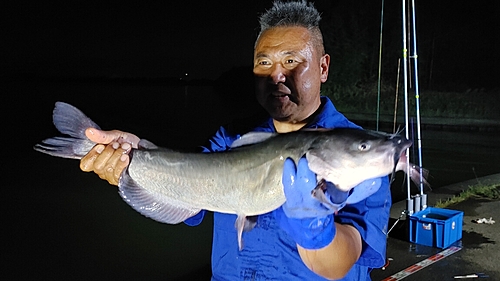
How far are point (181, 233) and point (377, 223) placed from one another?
25.5 feet

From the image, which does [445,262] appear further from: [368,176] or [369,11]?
[369,11]

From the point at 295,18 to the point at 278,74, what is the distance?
12.4 inches

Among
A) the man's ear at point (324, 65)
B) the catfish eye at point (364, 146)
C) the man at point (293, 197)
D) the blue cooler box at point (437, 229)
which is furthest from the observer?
the blue cooler box at point (437, 229)

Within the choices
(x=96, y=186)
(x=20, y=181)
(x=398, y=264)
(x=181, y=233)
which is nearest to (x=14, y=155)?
(x=20, y=181)

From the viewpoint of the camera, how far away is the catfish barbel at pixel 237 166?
5.93ft

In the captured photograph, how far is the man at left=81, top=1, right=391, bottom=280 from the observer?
190cm

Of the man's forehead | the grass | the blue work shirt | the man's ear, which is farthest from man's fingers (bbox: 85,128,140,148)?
the grass

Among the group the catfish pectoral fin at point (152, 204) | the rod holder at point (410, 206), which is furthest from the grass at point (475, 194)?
the catfish pectoral fin at point (152, 204)

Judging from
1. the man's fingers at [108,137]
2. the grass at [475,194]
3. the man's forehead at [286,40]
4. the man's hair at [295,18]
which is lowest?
the grass at [475,194]

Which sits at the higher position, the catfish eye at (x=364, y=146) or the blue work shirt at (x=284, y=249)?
the catfish eye at (x=364, y=146)

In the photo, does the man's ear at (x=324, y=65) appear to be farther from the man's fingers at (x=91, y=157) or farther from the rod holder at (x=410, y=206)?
the rod holder at (x=410, y=206)

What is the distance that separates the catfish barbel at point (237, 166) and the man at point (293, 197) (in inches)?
3.0

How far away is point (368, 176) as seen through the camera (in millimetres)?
1806

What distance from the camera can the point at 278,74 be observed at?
2314mm
